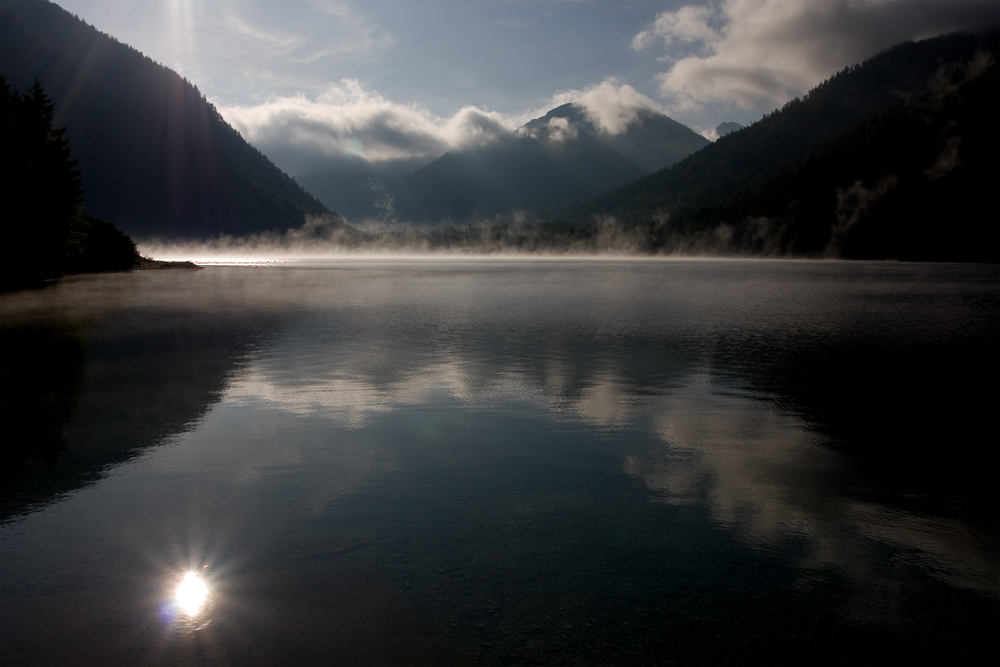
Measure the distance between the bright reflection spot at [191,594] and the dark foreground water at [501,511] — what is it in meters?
0.11

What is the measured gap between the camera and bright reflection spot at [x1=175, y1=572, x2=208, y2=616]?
8.52 meters

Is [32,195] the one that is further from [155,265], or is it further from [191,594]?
[191,594]

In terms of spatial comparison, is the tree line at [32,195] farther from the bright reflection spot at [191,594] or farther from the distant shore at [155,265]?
the bright reflection spot at [191,594]

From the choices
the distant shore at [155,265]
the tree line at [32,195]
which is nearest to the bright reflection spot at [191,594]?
the tree line at [32,195]

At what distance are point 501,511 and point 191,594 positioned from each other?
16.9 feet

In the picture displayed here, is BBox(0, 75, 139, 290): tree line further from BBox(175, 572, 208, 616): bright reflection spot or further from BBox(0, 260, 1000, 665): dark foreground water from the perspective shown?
BBox(175, 572, 208, 616): bright reflection spot

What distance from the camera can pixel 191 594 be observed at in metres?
8.84

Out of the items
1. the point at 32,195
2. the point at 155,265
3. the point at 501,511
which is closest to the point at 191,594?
the point at 501,511

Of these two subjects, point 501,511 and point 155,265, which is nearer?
point 501,511

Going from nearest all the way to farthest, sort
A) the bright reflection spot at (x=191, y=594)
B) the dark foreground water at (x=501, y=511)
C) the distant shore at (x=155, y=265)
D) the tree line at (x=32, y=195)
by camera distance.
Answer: the dark foreground water at (x=501, y=511) < the bright reflection spot at (x=191, y=594) < the tree line at (x=32, y=195) < the distant shore at (x=155, y=265)

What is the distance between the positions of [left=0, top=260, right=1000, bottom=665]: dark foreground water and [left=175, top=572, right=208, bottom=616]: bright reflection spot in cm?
11

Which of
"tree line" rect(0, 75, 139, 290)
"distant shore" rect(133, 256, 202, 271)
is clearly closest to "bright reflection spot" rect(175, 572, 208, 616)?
"tree line" rect(0, 75, 139, 290)

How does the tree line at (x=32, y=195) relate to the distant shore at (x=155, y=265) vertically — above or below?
above

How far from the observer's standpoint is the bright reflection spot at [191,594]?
28.0ft
